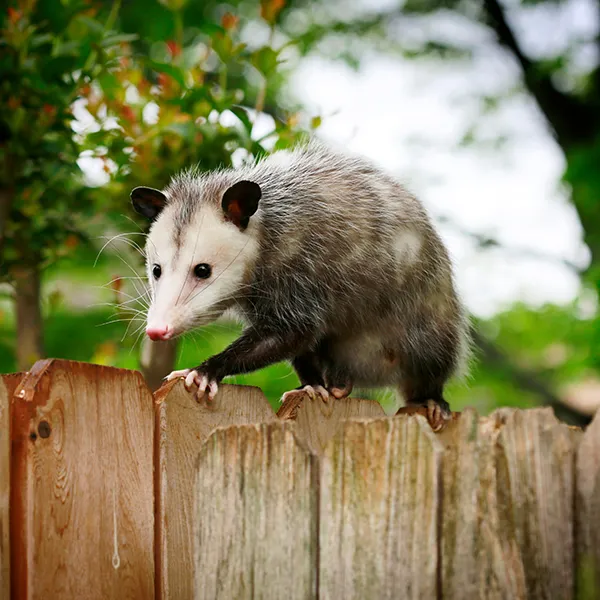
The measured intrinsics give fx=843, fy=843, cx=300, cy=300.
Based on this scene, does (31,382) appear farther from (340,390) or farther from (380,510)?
(340,390)

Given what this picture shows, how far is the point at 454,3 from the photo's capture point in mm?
6398

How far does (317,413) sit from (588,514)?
74cm

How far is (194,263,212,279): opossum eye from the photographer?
6.53 ft

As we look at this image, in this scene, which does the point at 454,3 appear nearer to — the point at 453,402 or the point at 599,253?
the point at 599,253

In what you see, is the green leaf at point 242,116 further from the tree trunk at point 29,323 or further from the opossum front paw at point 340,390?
the tree trunk at point 29,323

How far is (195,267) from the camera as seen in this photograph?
199 centimetres

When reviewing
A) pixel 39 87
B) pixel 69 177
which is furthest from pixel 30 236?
pixel 39 87

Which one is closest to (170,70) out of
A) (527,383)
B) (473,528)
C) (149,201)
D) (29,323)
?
(149,201)

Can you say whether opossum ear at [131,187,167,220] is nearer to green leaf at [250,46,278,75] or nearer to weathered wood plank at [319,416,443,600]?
green leaf at [250,46,278,75]

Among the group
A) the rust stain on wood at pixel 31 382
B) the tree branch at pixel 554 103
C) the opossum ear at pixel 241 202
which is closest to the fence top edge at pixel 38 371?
the rust stain on wood at pixel 31 382

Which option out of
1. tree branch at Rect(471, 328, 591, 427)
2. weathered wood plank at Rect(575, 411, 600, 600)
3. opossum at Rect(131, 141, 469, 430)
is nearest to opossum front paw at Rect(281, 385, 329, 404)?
opossum at Rect(131, 141, 469, 430)

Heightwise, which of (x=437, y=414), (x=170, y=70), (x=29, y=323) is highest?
(x=170, y=70)

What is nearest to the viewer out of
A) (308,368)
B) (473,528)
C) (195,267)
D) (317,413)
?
(473,528)

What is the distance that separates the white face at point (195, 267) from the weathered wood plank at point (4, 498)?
47 centimetres
